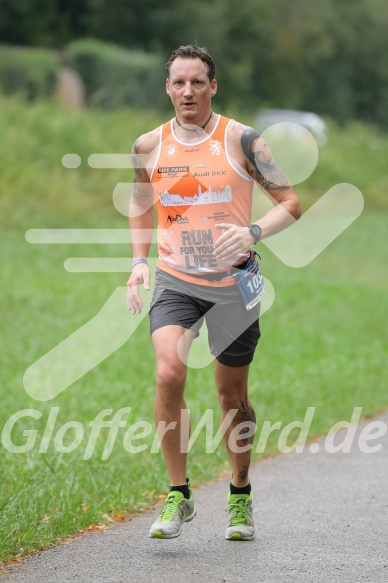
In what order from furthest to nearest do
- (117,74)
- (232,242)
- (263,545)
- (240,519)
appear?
(117,74) → (240,519) → (263,545) → (232,242)

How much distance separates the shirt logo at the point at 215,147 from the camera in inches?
227

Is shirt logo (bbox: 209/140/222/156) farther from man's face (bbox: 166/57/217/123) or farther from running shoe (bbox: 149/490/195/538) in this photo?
running shoe (bbox: 149/490/195/538)

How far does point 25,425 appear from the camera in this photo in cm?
890

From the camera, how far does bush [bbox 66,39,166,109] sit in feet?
126

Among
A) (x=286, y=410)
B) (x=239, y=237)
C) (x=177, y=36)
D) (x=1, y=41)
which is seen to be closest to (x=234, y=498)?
(x=239, y=237)

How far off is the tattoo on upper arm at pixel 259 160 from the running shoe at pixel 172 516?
153cm

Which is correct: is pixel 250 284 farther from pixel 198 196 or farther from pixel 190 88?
pixel 190 88

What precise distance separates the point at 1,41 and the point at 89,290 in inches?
1267

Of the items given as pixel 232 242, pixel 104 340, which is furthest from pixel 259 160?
pixel 104 340

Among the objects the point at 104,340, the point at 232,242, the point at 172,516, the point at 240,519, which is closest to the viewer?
the point at 232,242

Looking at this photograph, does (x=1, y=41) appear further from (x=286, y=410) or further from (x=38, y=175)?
(x=286, y=410)

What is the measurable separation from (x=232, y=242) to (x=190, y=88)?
794 millimetres

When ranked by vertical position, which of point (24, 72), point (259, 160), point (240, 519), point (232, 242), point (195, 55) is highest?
point (24, 72)

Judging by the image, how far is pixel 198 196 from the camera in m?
5.73
